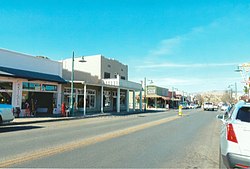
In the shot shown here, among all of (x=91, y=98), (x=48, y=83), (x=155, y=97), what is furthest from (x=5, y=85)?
(x=155, y=97)

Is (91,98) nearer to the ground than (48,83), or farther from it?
nearer to the ground

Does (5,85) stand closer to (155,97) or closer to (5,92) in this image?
(5,92)

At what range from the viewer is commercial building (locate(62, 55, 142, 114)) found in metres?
32.1

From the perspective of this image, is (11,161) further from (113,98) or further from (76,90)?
(113,98)

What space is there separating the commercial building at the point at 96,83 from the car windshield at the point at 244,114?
25.6m

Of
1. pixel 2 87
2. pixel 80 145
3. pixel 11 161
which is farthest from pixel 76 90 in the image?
pixel 11 161

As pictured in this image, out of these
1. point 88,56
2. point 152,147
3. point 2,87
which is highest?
point 88,56

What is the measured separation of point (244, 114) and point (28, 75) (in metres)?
20.4

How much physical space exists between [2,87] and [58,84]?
6.83 meters

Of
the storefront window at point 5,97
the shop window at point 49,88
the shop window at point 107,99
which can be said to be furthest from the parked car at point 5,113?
the shop window at point 107,99

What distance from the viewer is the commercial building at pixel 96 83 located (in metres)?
32.1

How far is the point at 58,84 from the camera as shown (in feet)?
89.9

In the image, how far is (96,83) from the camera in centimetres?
3253

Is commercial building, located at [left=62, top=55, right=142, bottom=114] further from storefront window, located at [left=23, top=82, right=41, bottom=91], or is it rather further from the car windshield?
the car windshield
